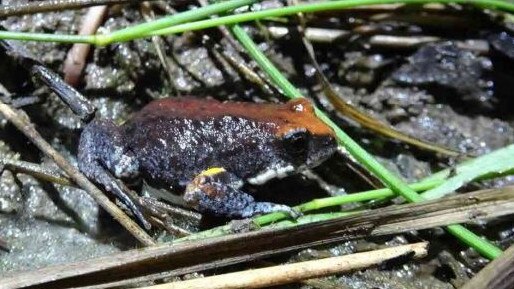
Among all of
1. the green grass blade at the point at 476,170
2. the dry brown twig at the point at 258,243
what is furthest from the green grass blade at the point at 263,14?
the dry brown twig at the point at 258,243

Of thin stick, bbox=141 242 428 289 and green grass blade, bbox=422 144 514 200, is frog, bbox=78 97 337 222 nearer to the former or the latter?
thin stick, bbox=141 242 428 289

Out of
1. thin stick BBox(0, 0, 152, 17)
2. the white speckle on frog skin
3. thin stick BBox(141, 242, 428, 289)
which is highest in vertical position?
thin stick BBox(0, 0, 152, 17)

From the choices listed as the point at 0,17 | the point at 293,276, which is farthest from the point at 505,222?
the point at 0,17

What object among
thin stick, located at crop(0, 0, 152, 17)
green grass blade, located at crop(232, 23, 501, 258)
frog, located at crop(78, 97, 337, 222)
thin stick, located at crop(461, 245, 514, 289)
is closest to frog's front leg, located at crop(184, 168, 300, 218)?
frog, located at crop(78, 97, 337, 222)

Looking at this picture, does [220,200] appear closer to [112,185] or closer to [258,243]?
[258,243]

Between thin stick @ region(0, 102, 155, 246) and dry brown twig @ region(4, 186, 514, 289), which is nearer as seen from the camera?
dry brown twig @ region(4, 186, 514, 289)

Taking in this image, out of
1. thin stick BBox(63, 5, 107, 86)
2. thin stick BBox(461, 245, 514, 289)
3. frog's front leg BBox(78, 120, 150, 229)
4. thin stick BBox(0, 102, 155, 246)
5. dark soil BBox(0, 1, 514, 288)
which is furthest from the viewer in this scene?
thin stick BBox(63, 5, 107, 86)
